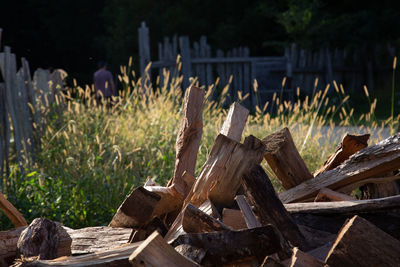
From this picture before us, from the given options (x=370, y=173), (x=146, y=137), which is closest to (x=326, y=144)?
(x=146, y=137)

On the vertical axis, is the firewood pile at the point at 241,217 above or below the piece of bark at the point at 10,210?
above

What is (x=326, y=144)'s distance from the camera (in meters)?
5.58

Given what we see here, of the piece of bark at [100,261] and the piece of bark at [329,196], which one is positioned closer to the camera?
the piece of bark at [100,261]

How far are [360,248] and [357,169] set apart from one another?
827 mm

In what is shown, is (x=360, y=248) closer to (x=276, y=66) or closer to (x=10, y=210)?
(x=10, y=210)

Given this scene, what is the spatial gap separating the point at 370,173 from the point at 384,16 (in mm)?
14812

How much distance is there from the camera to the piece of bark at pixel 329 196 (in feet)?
8.43

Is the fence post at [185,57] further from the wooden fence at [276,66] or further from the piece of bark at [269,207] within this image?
the piece of bark at [269,207]

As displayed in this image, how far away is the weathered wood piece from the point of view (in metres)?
2.23

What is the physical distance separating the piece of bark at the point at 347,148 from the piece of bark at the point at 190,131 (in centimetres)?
70

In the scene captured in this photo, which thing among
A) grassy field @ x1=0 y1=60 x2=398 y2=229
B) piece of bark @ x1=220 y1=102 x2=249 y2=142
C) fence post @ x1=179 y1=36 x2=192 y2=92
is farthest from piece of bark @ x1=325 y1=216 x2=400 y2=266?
fence post @ x1=179 y1=36 x2=192 y2=92

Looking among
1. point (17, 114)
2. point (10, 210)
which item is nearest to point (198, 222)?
point (10, 210)

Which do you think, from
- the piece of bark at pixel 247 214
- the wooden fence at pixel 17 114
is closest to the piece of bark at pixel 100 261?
the piece of bark at pixel 247 214

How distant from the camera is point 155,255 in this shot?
1751 mm
